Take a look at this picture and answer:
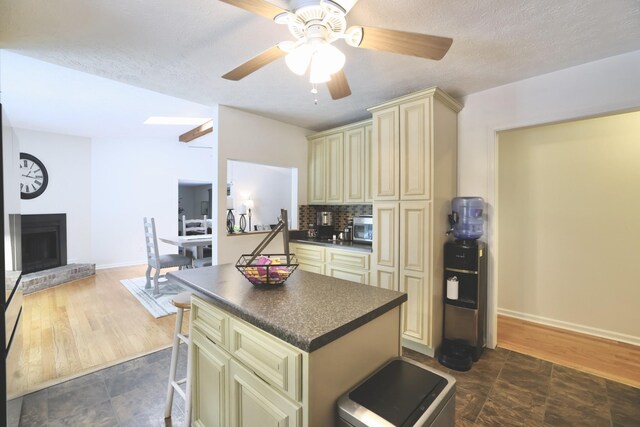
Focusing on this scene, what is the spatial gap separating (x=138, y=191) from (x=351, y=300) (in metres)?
6.41

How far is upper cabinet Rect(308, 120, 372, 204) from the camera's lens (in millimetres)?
3293

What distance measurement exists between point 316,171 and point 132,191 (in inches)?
179

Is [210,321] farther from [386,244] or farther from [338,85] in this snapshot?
[386,244]

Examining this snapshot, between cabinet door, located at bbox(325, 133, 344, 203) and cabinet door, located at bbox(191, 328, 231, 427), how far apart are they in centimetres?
245

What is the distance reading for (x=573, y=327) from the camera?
297cm

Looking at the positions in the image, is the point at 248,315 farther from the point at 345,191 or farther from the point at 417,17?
the point at 345,191

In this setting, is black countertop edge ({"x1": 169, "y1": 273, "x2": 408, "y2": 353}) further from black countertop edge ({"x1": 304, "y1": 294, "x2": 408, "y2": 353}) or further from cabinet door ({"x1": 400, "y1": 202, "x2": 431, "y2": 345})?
cabinet door ({"x1": 400, "y1": 202, "x2": 431, "y2": 345})

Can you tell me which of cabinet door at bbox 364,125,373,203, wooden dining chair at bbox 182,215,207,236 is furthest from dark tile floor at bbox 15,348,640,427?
wooden dining chair at bbox 182,215,207,236

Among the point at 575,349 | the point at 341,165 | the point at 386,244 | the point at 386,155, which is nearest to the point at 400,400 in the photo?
the point at 386,244

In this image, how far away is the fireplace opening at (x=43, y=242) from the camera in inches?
180

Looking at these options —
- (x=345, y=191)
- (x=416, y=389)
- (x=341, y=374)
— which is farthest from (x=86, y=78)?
(x=416, y=389)

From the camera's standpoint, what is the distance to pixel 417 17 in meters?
1.62

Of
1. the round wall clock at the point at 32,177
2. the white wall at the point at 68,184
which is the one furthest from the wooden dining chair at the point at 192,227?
the round wall clock at the point at 32,177

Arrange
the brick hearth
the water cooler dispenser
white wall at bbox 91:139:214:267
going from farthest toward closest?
1. white wall at bbox 91:139:214:267
2. the brick hearth
3. the water cooler dispenser
